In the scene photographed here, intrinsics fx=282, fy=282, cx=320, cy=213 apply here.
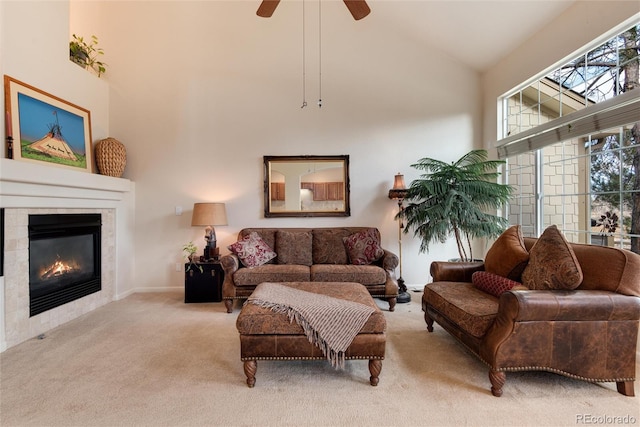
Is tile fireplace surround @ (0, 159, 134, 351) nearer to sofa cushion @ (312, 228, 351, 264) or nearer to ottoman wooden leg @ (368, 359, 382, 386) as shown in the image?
sofa cushion @ (312, 228, 351, 264)

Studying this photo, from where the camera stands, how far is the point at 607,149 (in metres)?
2.50

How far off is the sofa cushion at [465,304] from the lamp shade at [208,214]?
259cm

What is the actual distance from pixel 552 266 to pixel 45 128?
4533mm

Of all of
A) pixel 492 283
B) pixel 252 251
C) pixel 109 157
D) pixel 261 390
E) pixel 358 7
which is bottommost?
pixel 261 390

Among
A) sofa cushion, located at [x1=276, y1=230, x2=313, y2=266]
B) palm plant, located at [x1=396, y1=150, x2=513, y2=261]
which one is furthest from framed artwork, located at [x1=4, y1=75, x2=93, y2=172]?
palm plant, located at [x1=396, y1=150, x2=513, y2=261]

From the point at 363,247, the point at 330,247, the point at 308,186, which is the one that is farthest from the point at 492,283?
the point at 308,186

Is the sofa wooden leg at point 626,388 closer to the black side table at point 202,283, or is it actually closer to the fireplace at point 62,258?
the black side table at point 202,283

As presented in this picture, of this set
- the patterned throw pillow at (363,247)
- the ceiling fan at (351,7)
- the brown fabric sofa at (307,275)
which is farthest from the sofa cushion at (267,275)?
the ceiling fan at (351,7)

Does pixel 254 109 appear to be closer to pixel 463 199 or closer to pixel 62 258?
pixel 62 258

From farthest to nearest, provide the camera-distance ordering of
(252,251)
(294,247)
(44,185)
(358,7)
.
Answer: (294,247)
(252,251)
(44,185)
(358,7)

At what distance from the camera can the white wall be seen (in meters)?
3.92

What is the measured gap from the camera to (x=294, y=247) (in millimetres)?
3666

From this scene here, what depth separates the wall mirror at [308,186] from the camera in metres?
4.00

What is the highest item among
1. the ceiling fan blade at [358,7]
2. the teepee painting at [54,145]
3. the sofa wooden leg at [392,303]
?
the ceiling fan blade at [358,7]
